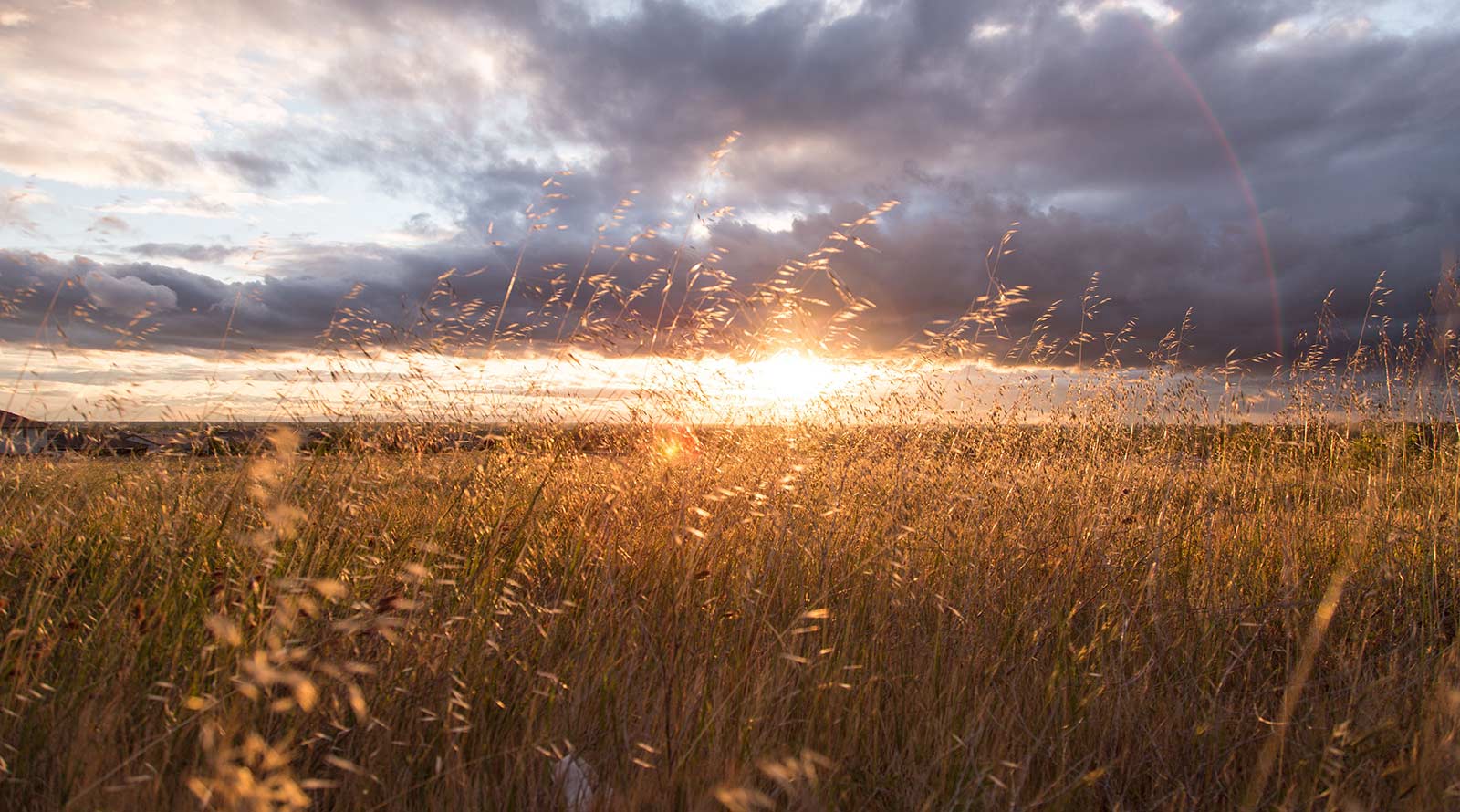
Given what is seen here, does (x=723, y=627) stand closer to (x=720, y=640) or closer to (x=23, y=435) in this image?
(x=720, y=640)

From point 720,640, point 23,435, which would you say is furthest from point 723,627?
point 23,435

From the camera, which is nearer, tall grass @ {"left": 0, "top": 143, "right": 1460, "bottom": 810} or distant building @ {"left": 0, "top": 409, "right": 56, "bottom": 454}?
tall grass @ {"left": 0, "top": 143, "right": 1460, "bottom": 810}

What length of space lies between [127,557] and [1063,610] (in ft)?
11.0

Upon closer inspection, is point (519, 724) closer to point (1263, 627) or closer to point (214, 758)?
point (214, 758)

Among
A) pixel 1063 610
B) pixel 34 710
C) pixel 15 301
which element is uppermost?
pixel 15 301

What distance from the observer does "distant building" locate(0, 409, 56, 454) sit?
3258 millimetres

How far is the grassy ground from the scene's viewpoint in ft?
5.59

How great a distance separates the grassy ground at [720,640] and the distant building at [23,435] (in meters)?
0.13

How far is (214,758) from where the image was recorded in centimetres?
152

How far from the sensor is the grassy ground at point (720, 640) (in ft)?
5.59

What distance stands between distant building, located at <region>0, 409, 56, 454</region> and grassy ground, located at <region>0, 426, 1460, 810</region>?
0.13 meters

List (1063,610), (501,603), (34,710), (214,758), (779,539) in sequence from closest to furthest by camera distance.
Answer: (214,758), (34,710), (501,603), (1063,610), (779,539)

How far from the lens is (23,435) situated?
3646mm

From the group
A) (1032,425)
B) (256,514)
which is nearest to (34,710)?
(256,514)
